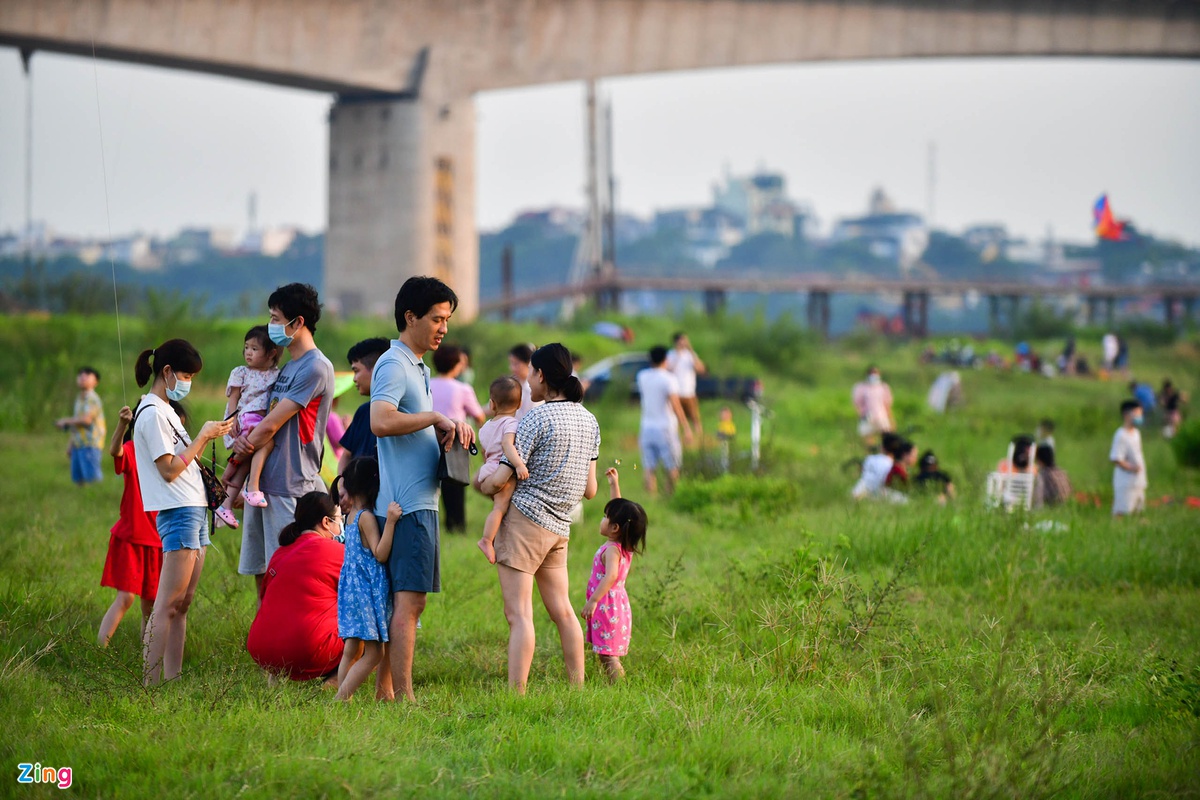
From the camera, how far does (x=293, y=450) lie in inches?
255

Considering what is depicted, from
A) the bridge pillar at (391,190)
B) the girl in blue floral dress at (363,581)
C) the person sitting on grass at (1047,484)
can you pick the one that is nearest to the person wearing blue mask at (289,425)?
the girl in blue floral dress at (363,581)

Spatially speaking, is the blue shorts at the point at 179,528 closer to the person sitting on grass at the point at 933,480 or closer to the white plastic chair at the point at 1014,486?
the person sitting on grass at the point at 933,480

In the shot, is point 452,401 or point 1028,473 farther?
point 1028,473

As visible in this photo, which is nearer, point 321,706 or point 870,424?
point 321,706

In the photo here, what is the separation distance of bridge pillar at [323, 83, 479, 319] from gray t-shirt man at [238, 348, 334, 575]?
2278cm

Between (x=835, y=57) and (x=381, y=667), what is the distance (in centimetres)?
2786

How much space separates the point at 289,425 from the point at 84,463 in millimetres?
6503

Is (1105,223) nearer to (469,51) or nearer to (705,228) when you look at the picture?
(469,51)

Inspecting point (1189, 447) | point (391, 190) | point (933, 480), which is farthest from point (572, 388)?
point (391, 190)

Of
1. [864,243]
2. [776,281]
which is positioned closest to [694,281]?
[776,281]

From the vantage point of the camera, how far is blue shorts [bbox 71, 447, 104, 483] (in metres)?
12.1

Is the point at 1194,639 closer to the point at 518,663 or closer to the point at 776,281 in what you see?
the point at 518,663

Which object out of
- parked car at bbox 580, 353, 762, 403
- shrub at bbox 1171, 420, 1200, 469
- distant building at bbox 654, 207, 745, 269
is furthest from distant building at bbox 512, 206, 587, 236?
shrub at bbox 1171, 420, 1200, 469

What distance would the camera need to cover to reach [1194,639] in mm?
7680
